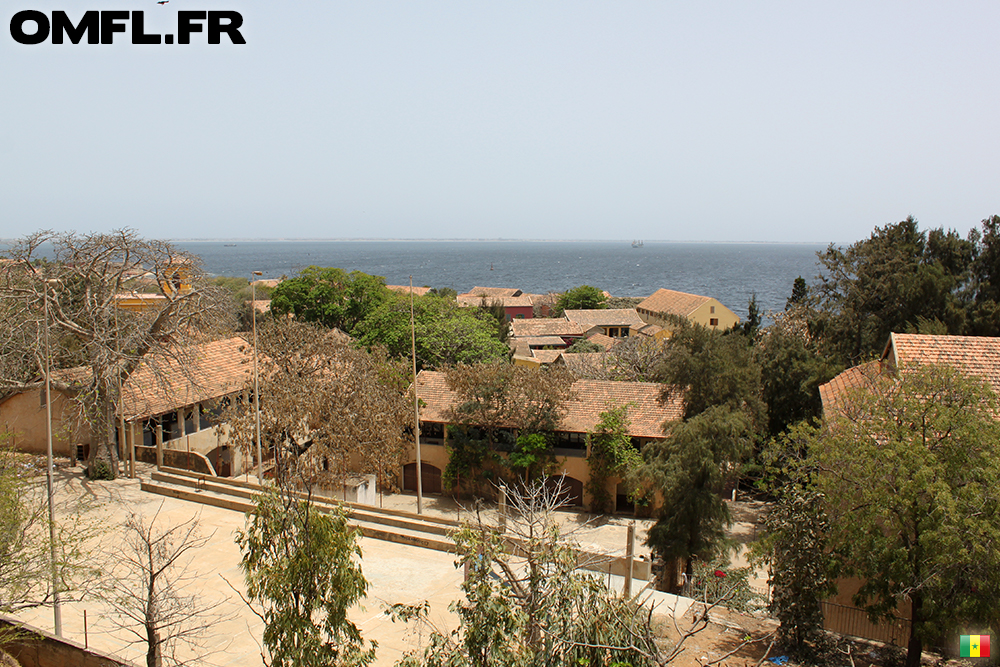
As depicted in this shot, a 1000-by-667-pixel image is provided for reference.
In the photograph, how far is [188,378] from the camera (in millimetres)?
27203

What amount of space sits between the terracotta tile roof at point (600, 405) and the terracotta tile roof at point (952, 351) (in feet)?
30.0

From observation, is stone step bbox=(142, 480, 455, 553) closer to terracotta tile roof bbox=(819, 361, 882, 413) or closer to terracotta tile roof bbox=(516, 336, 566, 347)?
terracotta tile roof bbox=(819, 361, 882, 413)

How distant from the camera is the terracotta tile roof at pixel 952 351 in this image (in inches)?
925

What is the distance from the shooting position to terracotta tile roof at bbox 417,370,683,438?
31.2 meters

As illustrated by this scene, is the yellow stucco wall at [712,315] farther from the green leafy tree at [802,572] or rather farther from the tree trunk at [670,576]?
the green leafy tree at [802,572]

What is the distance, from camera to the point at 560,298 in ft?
314

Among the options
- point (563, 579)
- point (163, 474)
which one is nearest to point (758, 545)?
point (563, 579)

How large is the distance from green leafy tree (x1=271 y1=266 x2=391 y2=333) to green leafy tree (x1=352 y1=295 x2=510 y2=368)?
15.8 ft

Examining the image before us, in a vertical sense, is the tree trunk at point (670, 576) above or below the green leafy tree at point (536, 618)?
below

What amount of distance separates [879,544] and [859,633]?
4.83m

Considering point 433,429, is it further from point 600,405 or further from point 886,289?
point 886,289

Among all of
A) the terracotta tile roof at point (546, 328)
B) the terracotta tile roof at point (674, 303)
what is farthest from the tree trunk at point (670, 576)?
the terracotta tile roof at point (674, 303)

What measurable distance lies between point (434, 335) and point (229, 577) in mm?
26268

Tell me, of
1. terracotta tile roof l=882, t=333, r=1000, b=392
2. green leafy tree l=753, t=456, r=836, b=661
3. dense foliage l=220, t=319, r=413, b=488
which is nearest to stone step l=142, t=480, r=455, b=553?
dense foliage l=220, t=319, r=413, b=488
